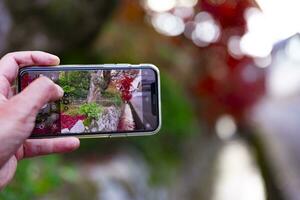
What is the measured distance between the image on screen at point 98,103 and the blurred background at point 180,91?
2.03 meters

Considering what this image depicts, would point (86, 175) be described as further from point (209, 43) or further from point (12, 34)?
point (209, 43)

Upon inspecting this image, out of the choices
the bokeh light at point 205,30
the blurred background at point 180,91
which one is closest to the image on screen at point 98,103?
the blurred background at point 180,91

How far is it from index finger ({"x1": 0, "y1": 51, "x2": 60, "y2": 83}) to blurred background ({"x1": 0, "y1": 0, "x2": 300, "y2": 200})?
2029mm

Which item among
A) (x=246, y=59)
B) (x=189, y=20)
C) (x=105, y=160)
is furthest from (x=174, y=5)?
(x=105, y=160)

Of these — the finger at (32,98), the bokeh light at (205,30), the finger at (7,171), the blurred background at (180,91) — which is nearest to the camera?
the finger at (32,98)

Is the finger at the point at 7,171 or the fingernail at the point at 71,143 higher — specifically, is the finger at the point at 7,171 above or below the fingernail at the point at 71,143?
below

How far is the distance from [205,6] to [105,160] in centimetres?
151

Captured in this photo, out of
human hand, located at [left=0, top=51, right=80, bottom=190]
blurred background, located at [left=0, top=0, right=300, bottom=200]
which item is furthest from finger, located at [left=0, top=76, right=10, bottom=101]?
blurred background, located at [left=0, top=0, right=300, bottom=200]

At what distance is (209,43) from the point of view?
5.64m

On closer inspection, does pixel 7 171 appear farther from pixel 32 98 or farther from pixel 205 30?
pixel 205 30

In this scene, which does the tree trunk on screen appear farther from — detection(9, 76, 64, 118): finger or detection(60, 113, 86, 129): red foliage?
detection(9, 76, 64, 118): finger

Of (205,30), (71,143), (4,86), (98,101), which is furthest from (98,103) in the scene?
(205,30)

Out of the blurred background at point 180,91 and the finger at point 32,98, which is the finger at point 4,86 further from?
the blurred background at point 180,91

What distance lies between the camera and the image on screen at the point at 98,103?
156 cm
